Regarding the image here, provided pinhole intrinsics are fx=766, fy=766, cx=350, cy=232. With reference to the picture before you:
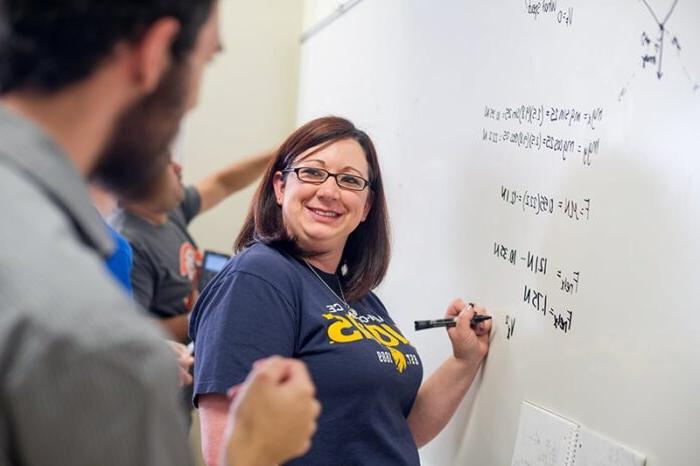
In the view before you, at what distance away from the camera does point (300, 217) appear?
4.67 ft

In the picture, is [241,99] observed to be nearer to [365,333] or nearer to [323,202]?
[323,202]

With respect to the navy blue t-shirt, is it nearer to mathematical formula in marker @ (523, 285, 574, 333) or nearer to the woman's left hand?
the woman's left hand

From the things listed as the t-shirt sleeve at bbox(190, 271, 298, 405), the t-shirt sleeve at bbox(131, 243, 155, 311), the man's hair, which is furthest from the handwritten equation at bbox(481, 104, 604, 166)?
A: the t-shirt sleeve at bbox(131, 243, 155, 311)

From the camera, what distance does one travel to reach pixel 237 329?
1172 millimetres

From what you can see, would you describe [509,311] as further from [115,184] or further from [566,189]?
[115,184]

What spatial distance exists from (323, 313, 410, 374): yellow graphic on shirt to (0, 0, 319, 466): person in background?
64 cm

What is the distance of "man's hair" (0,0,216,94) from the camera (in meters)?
0.51

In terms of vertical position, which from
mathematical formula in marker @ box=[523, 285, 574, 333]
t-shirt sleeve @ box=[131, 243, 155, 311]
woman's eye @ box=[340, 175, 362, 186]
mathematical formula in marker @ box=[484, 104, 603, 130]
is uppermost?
mathematical formula in marker @ box=[484, 104, 603, 130]

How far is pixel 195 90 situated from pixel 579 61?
0.77m

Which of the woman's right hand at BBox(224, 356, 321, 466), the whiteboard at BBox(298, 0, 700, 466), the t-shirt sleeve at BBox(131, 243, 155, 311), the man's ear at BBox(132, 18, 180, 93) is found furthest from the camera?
the t-shirt sleeve at BBox(131, 243, 155, 311)

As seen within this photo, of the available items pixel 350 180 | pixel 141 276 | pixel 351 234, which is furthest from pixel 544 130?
pixel 141 276

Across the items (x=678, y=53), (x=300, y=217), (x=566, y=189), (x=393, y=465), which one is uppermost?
(x=678, y=53)

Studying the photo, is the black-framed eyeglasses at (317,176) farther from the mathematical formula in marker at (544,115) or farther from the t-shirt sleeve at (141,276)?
the t-shirt sleeve at (141,276)

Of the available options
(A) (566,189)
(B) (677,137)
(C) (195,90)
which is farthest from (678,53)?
(C) (195,90)
